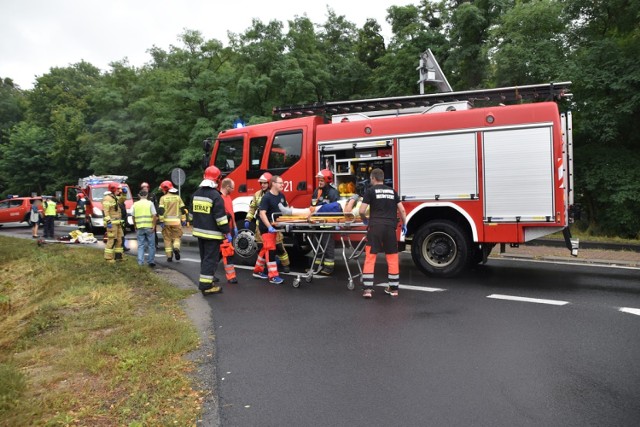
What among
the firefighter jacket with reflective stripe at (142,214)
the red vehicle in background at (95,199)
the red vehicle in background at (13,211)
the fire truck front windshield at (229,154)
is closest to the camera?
the firefighter jacket with reflective stripe at (142,214)

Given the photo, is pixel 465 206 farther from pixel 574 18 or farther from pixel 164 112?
pixel 164 112

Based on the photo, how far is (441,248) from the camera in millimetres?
8195

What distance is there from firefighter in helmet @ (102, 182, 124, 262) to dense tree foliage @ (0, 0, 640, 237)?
40.7ft

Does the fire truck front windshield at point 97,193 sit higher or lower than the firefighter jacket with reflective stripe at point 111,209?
higher

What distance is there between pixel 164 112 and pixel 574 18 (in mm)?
18772

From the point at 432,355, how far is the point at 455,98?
5513 mm

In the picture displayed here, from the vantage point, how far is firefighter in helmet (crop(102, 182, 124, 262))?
10.5m

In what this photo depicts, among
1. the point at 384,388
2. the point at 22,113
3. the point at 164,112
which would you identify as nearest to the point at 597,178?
the point at 384,388

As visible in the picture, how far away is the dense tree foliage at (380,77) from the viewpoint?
50.6ft

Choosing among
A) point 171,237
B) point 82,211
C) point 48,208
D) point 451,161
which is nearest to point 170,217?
point 171,237

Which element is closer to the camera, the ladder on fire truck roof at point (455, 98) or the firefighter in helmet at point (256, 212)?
the ladder on fire truck roof at point (455, 98)

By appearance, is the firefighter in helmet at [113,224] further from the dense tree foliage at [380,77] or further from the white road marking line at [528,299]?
the dense tree foliage at [380,77]

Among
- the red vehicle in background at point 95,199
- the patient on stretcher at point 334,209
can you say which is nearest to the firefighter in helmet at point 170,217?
the patient on stretcher at point 334,209

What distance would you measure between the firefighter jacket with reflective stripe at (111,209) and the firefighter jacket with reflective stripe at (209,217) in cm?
377
